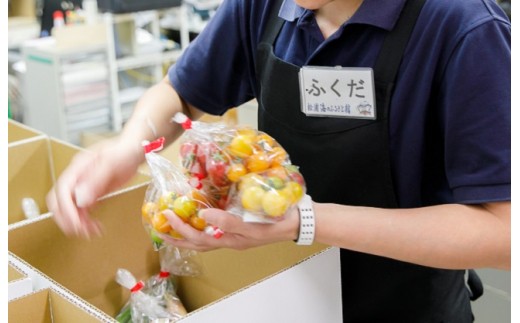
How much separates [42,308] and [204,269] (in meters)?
0.45

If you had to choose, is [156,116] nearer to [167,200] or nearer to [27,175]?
[167,200]

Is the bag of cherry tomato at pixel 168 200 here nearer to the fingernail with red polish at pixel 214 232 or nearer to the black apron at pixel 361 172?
the fingernail with red polish at pixel 214 232

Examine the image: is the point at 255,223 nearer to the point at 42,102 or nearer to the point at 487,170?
the point at 487,170

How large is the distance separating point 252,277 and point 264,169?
1.24 feet

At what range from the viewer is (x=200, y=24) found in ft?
15.9

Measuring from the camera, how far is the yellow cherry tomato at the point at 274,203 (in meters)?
0.88

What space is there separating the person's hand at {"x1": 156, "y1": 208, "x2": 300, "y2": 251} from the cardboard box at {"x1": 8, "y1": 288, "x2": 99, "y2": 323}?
202 mm

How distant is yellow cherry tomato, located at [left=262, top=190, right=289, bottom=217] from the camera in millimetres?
882

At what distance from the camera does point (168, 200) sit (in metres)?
1.00

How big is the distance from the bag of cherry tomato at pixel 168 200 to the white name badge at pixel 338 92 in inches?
11.4

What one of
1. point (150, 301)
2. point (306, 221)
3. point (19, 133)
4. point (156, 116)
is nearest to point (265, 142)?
point (306, 221)

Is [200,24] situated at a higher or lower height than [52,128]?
higher

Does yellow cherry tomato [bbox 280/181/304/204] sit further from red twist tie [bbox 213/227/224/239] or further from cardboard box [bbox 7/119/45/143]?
cardboard box [bbox 7/119/45/143]
